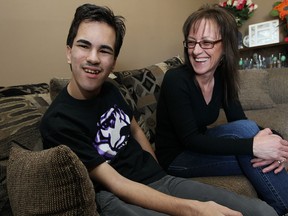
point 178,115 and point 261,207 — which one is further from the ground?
point 178,115

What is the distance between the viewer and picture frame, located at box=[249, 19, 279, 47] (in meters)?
2.99

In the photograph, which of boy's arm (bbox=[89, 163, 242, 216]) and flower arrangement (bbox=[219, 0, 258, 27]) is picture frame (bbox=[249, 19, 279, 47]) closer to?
flower arrangement (bbox=[219, 0, 258, 27])

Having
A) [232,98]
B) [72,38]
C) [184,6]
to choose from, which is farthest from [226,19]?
[184,6]

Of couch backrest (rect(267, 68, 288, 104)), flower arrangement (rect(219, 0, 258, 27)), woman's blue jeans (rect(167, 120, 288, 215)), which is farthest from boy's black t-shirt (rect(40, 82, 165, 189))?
flower arrangement (rect(219, 0, 258, 27))

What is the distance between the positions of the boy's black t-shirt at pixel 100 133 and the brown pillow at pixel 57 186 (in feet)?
0.60

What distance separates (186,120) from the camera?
1232mm

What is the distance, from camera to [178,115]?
1.24 m

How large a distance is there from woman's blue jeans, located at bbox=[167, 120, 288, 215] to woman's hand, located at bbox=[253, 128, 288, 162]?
0.19 ft

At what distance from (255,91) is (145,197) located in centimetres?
193

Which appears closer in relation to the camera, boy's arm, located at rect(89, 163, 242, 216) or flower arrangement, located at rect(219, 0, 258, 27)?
boy's arm, located at rect(89, 163, 242, 216)

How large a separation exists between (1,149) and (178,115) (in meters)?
0.71

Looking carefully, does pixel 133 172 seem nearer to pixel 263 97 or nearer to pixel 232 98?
pixel 232 98

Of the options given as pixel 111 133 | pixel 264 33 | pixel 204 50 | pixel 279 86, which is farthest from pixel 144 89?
pixel 264 33

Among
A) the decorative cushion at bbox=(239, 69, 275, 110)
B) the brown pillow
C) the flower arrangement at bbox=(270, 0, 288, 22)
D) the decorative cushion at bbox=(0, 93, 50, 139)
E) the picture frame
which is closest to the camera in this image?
the brown pillow
